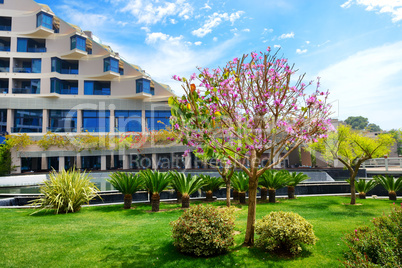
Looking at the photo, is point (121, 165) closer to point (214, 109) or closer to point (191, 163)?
point (191, 163)

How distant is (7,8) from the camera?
38.1 metres

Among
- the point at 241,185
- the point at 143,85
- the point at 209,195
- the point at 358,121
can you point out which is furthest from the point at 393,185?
the point at 358,121

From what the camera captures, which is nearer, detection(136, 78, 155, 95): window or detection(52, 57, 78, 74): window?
detection(52, 57, 78, 74): window

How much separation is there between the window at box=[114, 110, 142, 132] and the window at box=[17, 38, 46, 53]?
14.7 meters

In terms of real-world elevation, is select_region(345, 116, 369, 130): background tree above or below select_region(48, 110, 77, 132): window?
above

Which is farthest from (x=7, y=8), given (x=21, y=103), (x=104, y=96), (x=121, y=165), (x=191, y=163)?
(x=191, y=163)

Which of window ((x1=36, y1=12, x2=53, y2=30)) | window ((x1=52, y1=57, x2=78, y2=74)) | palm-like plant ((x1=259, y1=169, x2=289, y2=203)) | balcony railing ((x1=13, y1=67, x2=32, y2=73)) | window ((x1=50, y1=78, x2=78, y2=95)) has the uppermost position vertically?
window ((x1=36, y1=12, x2=53, y2=30))

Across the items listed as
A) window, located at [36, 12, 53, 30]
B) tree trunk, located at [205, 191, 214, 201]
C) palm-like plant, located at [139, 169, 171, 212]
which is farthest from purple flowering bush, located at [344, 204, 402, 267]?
window, located at [36, 12, 53, 30]

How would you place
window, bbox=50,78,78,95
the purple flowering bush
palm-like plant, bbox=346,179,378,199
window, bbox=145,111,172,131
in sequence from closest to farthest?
the purple flowering bush < palm-like plant, bbox=346,179,378,199 < window, bbox=50,78,78,95 < window, bbox=145,111,172,131

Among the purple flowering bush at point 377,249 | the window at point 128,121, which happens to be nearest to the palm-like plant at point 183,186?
the purple flowering bush at point 377,249

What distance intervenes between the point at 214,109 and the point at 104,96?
38587mm

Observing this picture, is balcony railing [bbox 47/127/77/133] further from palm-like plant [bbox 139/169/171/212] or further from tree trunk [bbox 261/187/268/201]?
tree trunk [bbox 261/187/268/201]

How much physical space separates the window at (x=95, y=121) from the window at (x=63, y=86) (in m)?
3.71

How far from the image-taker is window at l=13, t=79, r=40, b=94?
3806cm
